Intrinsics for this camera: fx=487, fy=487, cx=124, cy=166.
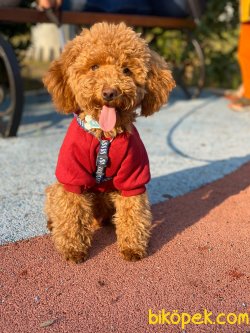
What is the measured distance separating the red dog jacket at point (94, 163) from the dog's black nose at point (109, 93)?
0.29 m

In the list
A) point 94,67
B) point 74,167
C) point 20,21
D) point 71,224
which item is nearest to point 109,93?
point 94,67

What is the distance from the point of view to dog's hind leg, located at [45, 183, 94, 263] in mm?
2648

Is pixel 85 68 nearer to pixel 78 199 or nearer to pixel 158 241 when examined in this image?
pixel 78 199

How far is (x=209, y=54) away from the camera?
8117 millimetres

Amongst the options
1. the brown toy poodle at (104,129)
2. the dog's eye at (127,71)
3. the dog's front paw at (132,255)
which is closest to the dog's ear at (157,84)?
the brown toy poodle at (104,129)

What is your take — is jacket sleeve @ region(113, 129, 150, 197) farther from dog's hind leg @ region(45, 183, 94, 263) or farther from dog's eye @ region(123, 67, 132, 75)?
dog's eye @ region(123, 67, 132, 75)

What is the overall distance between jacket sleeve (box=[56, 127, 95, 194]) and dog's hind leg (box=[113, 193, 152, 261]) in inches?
11.1

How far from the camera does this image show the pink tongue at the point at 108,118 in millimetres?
2490

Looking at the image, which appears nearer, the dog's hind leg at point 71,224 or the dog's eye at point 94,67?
the dog's eye at point 94,67

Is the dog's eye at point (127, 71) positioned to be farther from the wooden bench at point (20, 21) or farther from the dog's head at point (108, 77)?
the wooden bench at point (20, 21)

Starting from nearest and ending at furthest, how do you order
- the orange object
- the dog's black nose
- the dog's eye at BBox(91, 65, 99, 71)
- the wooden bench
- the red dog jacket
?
the dog's black nose
the dog's eye at BBox(91, 65, 99, 71)
the red dog jacket
the wooden bench
the orange object

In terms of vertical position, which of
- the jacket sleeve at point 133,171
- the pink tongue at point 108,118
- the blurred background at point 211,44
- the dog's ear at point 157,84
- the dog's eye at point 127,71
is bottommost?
the blurred background at point 211,44

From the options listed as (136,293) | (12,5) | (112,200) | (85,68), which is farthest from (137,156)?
(12,5)

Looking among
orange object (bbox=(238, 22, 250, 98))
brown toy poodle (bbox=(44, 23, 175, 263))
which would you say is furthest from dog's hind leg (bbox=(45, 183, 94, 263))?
orange object (bbox=(238, 22, 250, 98))
